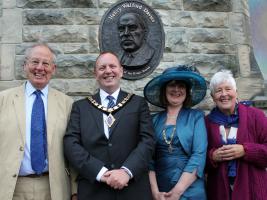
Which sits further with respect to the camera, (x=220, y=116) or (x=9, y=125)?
(x=220, y=116)

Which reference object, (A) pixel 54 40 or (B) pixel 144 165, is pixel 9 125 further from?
(A) pixel 54 40

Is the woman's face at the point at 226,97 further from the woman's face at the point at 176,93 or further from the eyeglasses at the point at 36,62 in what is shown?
the eyeglasses at the point at 36,62

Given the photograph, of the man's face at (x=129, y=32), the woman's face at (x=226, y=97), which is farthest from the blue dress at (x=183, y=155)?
the man's face at (x=129, y=32)

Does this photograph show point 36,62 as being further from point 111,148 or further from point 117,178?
point 117,178

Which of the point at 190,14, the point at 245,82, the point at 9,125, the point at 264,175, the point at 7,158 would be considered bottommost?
the point at 264,175

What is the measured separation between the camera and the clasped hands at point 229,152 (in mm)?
3303

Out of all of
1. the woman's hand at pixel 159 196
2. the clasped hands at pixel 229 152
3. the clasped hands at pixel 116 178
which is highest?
the clasped hands at pixel 229 152

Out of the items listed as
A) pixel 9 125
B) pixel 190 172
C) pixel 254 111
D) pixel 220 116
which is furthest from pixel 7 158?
pixel 254 111

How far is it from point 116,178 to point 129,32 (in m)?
2.13

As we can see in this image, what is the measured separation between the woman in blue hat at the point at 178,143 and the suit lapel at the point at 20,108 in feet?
3.67

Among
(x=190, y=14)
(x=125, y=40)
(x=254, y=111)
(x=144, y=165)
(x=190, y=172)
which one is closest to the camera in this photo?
(x=144, y=165)

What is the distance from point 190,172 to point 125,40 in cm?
189

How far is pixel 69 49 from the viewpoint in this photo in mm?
4664

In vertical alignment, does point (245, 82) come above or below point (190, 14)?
below
